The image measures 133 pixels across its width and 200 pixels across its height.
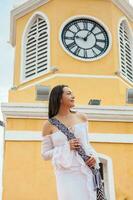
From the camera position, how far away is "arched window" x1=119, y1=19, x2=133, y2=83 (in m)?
13.0

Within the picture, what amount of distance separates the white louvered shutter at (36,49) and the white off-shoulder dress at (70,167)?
853cm

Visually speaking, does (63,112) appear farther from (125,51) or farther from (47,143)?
(125,51)

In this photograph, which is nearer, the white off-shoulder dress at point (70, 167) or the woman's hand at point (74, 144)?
the white off-shoulder dress at point (70, 167)

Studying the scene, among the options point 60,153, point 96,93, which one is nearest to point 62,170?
point 60,153

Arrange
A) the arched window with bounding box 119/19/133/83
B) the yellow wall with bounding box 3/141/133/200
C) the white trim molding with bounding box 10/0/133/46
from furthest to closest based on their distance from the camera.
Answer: the white trim molding with bounding box 10/0/133/46
the arched window with bounding box 119/19/133/83
the yellow wall with bounding box 3/141/133/200

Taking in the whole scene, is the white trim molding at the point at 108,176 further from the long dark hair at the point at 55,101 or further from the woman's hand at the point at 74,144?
the woman's hand at the point at 74,144

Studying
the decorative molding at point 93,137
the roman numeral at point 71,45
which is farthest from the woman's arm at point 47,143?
the roman numeral at point 71,45

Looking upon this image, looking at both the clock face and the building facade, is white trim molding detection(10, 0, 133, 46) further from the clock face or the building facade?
the clock face

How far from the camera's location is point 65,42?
12.8m

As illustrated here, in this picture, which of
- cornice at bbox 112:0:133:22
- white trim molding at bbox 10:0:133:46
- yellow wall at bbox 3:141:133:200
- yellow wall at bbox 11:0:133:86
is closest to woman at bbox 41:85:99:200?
yellow wall at bbox 3:141:133:200

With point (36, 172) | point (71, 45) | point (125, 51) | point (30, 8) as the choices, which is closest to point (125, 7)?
point (125, 51)

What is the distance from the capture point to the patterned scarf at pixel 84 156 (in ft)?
12.7

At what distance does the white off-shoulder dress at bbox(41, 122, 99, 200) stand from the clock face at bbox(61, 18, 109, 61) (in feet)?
28.4

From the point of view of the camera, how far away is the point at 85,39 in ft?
42.2
